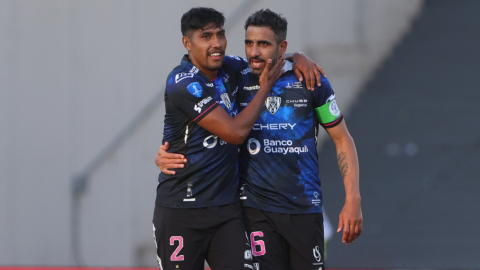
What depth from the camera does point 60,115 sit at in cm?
499

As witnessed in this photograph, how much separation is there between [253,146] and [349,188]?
575 mm

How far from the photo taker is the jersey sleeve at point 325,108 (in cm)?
288

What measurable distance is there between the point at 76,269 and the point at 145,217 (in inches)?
33.3

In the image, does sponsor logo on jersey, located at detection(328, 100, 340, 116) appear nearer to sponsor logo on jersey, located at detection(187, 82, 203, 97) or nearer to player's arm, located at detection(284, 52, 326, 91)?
player's arm, located at detection(284, 52, 326, 91)

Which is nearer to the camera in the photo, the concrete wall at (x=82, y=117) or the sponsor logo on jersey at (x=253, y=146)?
the sponsor logo on jersey at (x=253, y=146)

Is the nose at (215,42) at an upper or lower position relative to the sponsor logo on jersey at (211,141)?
upper

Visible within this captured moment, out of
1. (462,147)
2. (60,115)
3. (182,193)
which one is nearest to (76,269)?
(60,115)

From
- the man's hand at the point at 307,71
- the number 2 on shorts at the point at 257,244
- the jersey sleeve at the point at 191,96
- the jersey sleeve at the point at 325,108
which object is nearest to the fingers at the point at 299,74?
the man's hand at the point at 307,71

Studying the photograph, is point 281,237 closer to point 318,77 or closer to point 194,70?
point 318,77

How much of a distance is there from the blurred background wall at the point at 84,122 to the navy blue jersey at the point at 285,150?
82.3 inches

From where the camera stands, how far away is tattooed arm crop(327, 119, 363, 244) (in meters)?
2.72

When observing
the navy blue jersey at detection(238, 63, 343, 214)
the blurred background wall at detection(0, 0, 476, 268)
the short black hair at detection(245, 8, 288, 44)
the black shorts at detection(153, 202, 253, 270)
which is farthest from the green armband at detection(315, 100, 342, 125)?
the blurred background wall at detection(0, 0, 476, 268)

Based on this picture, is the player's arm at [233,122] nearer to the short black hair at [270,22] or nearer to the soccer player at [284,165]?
the soccer player at [284,165]

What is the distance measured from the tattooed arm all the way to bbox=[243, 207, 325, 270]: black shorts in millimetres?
190
